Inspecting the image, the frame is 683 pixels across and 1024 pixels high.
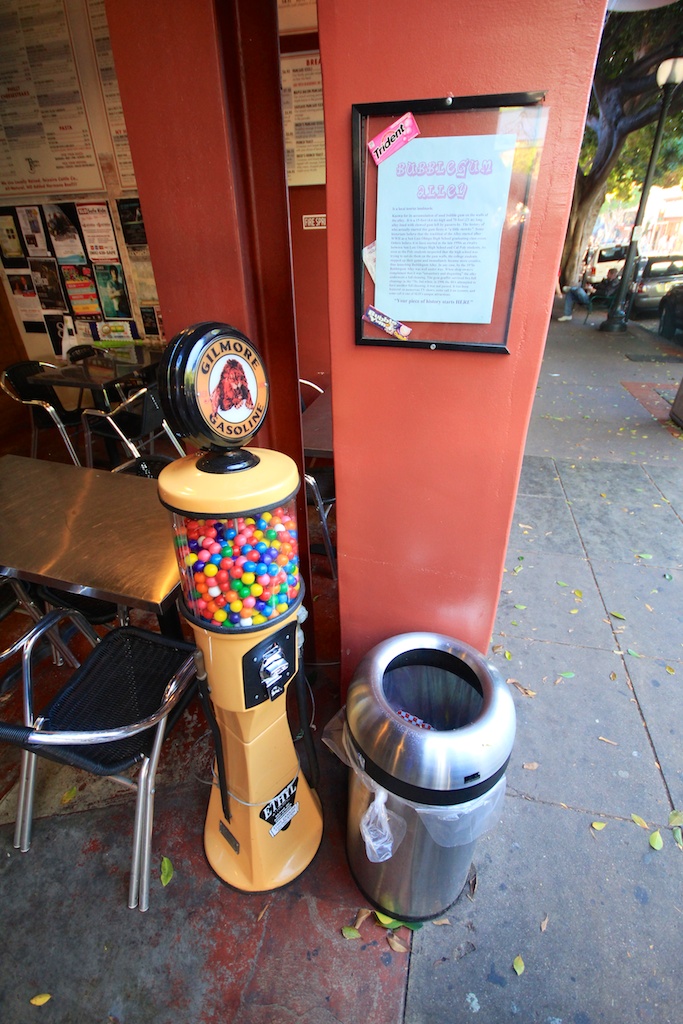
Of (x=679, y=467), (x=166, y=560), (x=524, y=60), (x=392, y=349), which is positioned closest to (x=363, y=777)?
(x=166, y=560)

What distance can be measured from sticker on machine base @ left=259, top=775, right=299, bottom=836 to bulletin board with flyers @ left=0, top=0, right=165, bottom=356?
435cm

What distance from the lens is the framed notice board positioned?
1168mm

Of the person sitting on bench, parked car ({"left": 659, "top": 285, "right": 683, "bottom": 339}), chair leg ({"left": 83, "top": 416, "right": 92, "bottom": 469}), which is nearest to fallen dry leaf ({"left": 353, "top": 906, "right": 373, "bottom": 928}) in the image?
chair leg ({"left": 83, "top": 416, "right": 92, "bottom": 469})

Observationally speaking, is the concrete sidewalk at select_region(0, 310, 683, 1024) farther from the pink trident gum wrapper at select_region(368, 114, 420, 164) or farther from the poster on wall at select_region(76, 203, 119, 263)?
the poster on wall at select_region(76, 203, 119, 263)

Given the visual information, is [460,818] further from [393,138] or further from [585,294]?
[585,294]

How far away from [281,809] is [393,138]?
80.1 inches

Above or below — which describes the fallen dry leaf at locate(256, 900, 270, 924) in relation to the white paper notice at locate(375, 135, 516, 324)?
below

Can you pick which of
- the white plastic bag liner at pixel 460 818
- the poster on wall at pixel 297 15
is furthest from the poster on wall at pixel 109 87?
the white plastic bag liner at pixel 460 818

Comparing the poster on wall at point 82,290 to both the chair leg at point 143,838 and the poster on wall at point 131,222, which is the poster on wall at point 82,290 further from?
the chair leg at point 143,838

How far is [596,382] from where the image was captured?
7160mm

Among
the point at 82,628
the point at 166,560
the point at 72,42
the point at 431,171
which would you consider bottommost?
the point at 82,628

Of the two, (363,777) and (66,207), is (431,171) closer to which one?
(363,777)

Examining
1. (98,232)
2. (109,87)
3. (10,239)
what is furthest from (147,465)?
(10,239)

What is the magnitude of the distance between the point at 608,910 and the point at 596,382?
6989 millimetres
